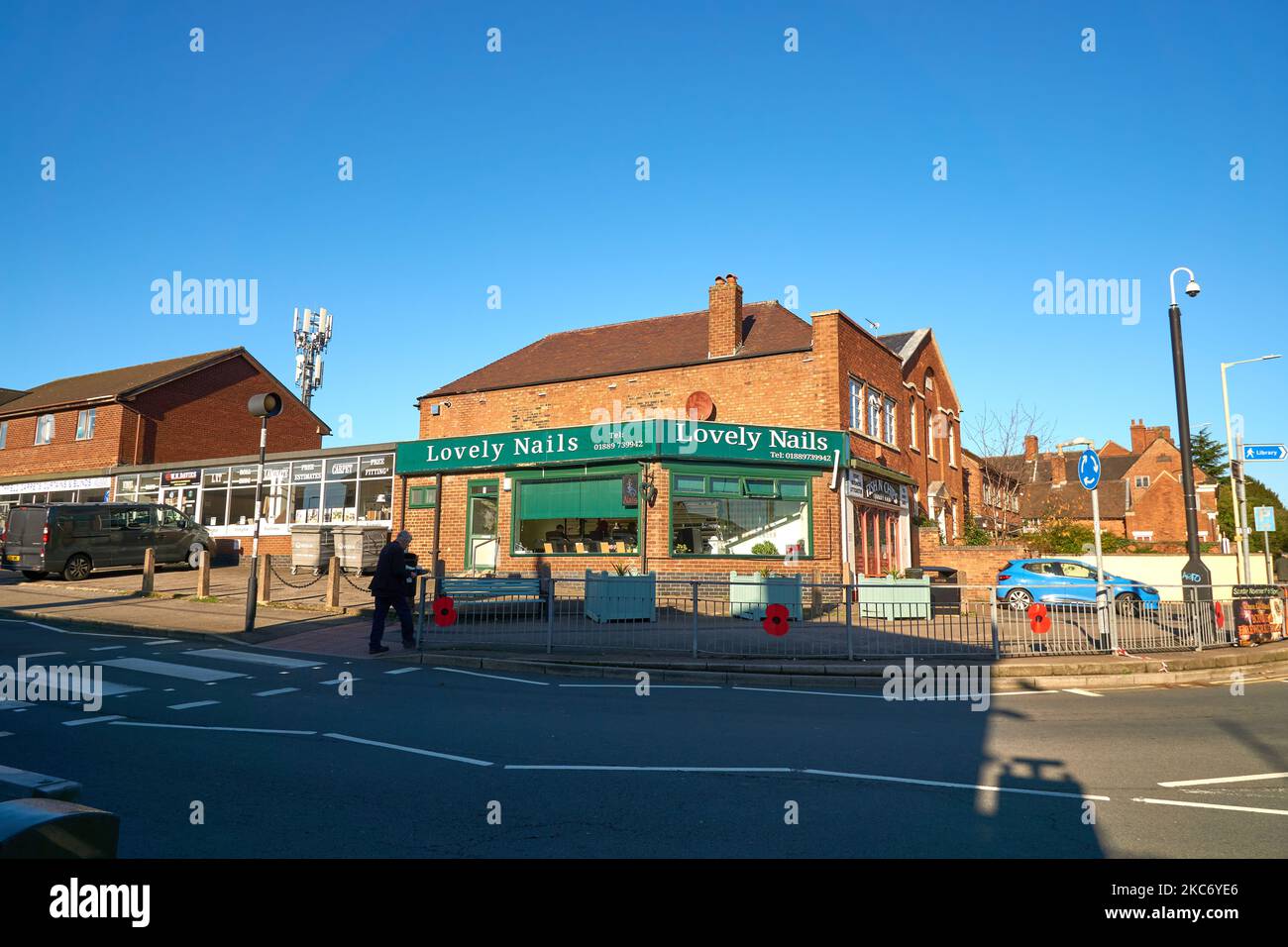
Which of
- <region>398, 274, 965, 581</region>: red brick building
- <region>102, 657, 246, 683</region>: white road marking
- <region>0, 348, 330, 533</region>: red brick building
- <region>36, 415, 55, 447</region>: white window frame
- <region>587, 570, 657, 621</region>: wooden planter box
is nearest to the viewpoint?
<region>102, 657, 246, 683</region>: white road marking

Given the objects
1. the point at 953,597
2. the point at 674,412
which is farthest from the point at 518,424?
the point at 953,597

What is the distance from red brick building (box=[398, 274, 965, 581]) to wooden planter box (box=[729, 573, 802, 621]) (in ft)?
14.4

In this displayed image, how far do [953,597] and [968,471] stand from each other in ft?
85.0

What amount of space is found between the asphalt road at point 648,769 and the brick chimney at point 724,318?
14975 millimetres

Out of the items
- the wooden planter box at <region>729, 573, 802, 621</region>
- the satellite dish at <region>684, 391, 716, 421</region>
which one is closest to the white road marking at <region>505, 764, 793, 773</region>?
the wooden planter box at <region>729, 573, 802, 621</region>

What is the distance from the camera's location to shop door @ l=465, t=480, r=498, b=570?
22094mm

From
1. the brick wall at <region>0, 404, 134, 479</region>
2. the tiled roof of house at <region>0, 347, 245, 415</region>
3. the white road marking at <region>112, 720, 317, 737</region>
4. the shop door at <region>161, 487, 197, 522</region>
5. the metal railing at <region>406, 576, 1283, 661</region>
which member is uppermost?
the tiled roof of house at <region>0, 347, 245, 415</region>

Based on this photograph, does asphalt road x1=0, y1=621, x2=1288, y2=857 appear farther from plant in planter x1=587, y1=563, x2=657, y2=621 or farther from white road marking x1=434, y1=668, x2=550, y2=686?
plant in planter x1=587, y1=563, x2=657, y2=621

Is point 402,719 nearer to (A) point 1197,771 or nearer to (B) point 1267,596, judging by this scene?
(A) point 1197,771

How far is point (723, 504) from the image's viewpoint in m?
20.0

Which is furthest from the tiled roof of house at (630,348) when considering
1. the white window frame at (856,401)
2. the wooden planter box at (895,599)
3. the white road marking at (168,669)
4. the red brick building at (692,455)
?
the white road marking at (168,669)

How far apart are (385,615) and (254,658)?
6.27ft

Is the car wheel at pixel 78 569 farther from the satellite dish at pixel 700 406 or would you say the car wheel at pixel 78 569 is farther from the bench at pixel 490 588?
the satellite dish at pixel 700 406

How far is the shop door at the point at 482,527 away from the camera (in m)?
22.1
